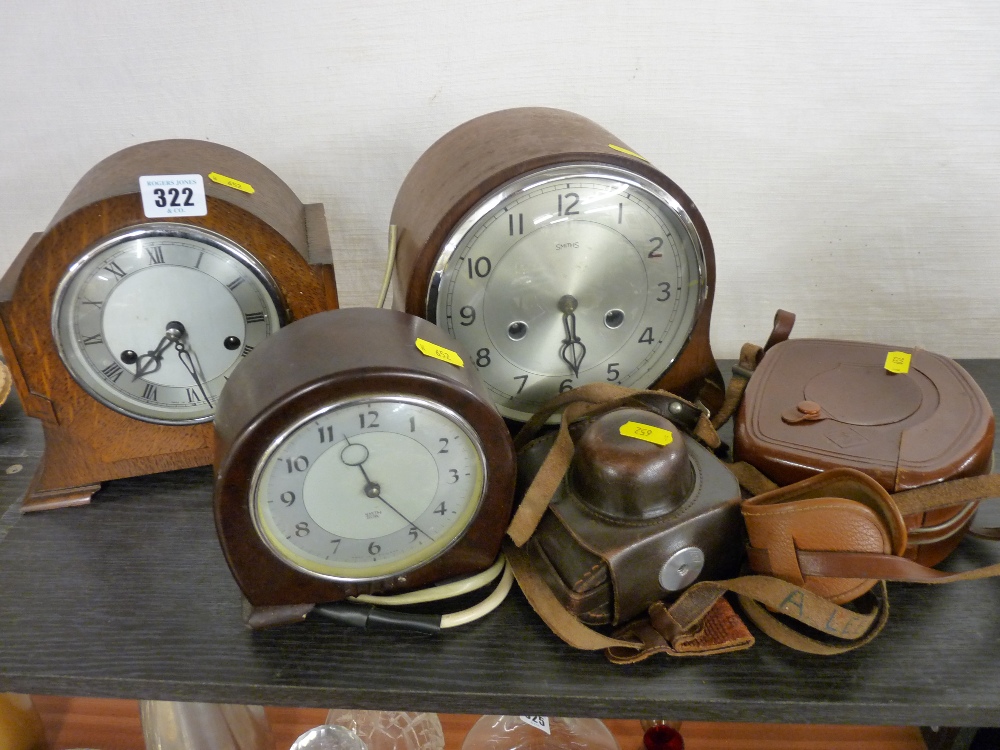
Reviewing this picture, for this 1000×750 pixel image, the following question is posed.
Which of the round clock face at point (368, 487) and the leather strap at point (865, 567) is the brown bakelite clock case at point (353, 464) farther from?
the leather strap at point (865, 567)

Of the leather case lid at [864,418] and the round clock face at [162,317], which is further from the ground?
the round clock face at [162,317]

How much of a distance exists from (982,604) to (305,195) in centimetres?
105

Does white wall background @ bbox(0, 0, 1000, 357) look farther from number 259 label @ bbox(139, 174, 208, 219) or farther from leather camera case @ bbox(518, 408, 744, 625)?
leather camera case @ bbox(518, 408, 744, 625)

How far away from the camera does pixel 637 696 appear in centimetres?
75

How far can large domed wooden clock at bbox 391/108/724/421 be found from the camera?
88 centimetres

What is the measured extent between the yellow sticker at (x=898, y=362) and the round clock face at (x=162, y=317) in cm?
74

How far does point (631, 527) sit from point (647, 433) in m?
0.10

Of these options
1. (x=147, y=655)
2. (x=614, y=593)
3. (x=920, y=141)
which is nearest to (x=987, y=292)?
(x=920, y=141)

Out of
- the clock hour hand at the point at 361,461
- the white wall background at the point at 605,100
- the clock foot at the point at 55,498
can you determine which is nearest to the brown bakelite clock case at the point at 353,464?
the clock hour hand at the point at 361,461

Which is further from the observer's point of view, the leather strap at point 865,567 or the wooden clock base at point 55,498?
the wooden clock base at point 55,498

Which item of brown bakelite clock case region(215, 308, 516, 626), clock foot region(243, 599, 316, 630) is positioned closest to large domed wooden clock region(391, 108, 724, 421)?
brown bakelite clock case region(215, 308, 516, 626)

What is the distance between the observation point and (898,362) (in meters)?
0.97

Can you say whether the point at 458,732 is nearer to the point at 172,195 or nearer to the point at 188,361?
the point at 188,361

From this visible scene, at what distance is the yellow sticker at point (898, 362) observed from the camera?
96 cm
